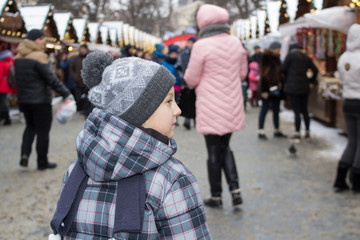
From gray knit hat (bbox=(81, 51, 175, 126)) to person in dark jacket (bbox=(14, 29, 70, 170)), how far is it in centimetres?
423

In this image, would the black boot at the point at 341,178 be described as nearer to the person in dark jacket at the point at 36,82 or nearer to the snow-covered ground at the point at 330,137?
the snow-covered ground at the point at 330,137

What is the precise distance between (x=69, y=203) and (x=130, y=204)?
259mm

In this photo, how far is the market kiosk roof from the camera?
13897 mm

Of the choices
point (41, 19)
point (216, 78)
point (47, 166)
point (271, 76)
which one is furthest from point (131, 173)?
point (41, 19)

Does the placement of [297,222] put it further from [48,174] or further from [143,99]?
[48,174]

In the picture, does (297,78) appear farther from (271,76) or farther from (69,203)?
(69,203)

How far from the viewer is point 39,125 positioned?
18.5 feet

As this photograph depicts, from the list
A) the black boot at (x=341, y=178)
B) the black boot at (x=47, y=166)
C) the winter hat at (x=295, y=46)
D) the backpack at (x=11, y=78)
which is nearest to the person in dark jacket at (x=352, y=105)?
the black boot at (x=341, y=178)

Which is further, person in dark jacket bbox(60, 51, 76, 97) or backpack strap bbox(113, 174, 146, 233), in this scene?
person in dark jacket bbox(60, 51, 76, 97)

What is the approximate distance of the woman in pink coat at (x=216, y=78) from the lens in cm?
386

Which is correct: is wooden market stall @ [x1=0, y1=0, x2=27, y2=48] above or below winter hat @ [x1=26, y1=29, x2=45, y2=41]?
below

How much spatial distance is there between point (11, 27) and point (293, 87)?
36.9 ft

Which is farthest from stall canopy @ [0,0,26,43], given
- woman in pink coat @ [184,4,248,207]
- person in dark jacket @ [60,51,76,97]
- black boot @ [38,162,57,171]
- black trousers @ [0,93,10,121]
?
woman in pink coat @ [184,4,248,207]

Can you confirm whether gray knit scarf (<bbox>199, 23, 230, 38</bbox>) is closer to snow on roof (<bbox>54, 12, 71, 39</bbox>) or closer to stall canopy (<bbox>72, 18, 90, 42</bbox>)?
snow on roof (<bbox>54, 12, 71, 39</bbox>)
